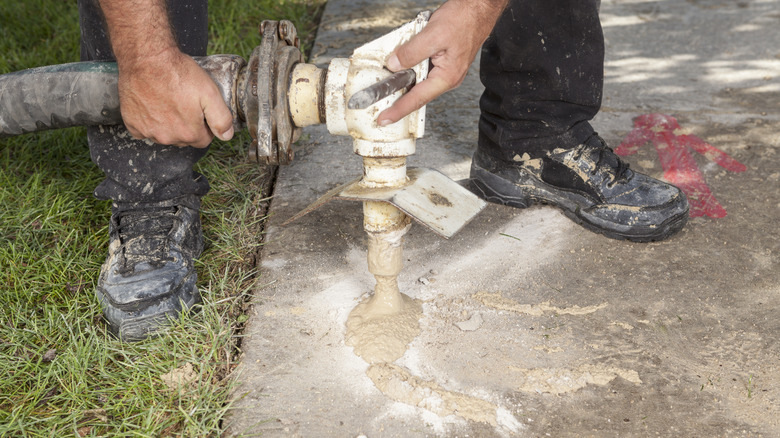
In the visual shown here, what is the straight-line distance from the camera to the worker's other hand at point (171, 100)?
58.2 inches

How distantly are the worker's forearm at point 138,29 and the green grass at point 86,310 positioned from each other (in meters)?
0.69

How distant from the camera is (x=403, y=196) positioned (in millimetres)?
1533

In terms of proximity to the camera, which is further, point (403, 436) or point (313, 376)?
point (313, 376)

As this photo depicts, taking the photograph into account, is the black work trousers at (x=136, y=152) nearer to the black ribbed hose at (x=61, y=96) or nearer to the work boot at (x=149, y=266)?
the work boot at (x=149, y=266)

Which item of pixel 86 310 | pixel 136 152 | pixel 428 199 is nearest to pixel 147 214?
pixel 136 152

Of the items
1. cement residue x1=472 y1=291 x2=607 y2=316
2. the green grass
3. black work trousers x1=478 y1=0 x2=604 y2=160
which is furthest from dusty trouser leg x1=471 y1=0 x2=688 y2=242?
the green grass

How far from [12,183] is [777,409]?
2.50 m

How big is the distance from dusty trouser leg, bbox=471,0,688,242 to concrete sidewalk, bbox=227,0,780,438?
78 mm

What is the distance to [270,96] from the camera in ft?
5.05

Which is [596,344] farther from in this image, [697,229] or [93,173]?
[93,173]

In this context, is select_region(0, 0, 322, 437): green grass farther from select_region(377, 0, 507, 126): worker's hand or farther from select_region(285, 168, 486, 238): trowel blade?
select_region(377, 0, 507, 126): worker's hand

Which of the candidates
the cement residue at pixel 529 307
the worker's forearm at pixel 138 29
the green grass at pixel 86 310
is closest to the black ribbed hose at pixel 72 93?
the worker's forearm at pixel 138 29

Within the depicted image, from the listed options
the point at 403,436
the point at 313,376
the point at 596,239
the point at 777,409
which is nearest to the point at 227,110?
the point at 313,376

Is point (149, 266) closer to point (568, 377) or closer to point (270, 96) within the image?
point (270, 96)
